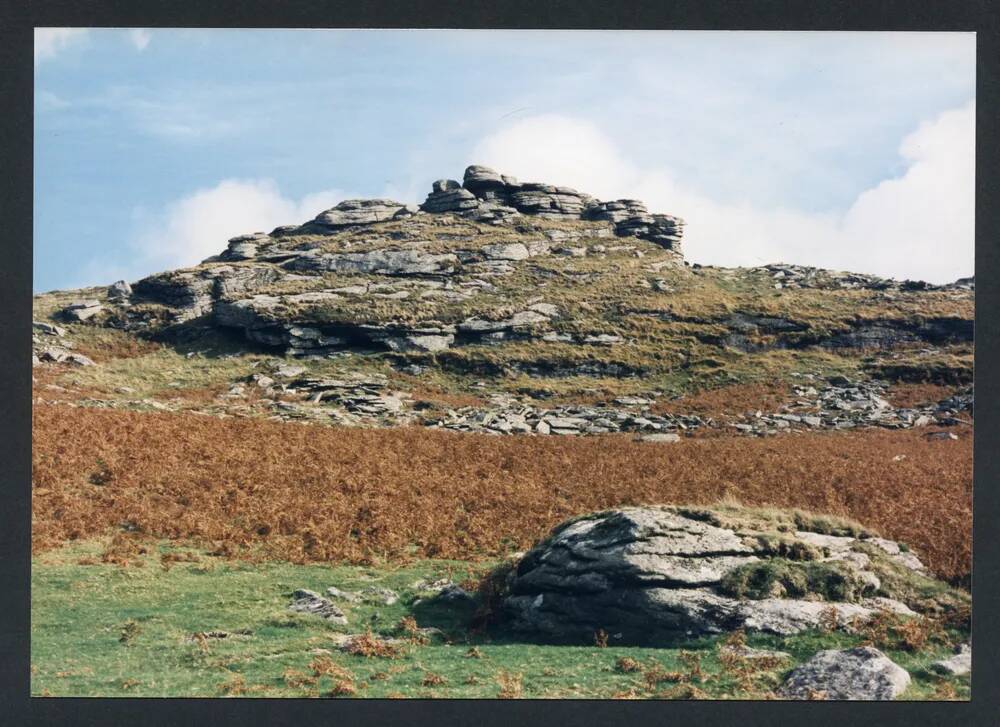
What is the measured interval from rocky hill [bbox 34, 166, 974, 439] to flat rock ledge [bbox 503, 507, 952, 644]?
18.9 m

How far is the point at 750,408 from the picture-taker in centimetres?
3803

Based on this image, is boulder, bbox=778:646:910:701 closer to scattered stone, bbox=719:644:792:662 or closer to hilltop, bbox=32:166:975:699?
hilltop, bbox=32:166:975:699

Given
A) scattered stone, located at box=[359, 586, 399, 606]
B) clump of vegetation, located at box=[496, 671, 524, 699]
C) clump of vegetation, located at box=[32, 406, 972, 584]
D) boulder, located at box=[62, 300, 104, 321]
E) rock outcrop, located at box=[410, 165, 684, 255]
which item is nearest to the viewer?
clump of vegetation, located at box=[496, 671, 524, 699]

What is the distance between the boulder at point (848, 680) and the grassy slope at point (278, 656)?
0.93 feet

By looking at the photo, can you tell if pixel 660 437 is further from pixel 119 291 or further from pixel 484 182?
pixel 484 182

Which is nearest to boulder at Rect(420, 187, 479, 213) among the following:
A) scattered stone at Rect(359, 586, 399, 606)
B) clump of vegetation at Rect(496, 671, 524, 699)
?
scattered stone at Rect(359, 586, 399, 606)

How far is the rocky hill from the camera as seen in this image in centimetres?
3922

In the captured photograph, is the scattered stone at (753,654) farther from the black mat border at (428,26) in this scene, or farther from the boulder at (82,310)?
the boulder at (82,310)

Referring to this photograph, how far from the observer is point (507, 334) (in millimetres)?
52438

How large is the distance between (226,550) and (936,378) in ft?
127

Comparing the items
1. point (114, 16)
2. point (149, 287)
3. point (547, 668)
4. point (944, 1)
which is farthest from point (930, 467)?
point (149, 287)

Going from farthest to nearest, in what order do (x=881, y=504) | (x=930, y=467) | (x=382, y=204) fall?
(x=382, y=204)
(x=930, y=467)
(x=881, y=504)

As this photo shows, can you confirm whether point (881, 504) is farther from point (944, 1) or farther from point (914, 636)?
point (944, 1)

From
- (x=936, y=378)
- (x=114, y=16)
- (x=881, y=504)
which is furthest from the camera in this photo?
(x=936, y=378)
